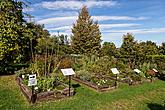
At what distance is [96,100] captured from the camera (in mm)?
8734

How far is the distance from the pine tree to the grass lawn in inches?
765

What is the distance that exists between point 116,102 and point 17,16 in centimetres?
988

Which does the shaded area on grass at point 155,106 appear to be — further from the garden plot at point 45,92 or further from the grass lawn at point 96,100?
the garden plot at point 45,92

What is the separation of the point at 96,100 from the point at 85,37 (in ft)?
72.3

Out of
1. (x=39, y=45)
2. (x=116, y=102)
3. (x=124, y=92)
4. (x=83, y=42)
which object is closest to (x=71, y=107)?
(x=116, y=102)

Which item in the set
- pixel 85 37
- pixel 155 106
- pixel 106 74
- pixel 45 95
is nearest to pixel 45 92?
pixel 45 95

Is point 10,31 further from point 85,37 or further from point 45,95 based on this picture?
point 85,37

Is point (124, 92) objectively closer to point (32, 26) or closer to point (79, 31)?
point (32, 26)

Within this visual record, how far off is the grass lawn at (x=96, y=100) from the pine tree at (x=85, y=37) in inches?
765

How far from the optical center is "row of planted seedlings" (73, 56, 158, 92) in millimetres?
11086

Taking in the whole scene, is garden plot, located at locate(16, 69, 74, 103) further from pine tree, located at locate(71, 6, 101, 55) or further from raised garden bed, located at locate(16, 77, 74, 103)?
pine tree, located at locate(71, 6, 101, 55)

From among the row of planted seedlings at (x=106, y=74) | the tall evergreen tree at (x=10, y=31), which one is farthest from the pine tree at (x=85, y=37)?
the tall evergreen tree at (x=10, y=31)

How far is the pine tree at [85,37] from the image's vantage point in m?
30.3

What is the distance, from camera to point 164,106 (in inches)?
330
